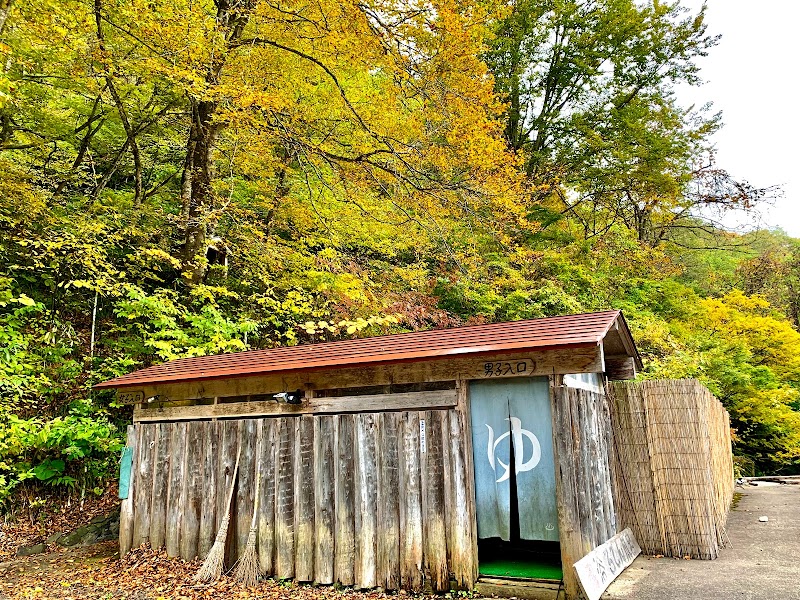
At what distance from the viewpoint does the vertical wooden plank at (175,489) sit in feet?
23.7

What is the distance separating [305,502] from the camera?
650 cm

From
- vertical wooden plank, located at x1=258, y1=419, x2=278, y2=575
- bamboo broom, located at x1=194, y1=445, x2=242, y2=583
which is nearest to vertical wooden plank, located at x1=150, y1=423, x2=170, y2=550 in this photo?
bamboo broom, located at x1=194, y1=445, x2=242, y2=583

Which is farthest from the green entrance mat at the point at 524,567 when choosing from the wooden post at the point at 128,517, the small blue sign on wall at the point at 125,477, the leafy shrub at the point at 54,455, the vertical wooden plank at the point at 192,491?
the leafy shrub at the point at 54,455

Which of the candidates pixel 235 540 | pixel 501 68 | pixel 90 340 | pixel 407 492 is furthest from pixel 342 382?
pixel 501 68

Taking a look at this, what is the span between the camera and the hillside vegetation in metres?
9.82

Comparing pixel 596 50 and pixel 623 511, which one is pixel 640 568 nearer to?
pixel 623 511

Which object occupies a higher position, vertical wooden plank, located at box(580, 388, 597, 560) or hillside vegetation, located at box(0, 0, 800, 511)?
hillside vegetation, located at box(0, 0, 800, 511)

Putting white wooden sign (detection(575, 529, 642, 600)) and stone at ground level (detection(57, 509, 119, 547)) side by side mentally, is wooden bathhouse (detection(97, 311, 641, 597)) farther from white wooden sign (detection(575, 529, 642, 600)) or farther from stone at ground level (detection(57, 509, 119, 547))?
stone at ground level (detection(57, 509, 119, 547))

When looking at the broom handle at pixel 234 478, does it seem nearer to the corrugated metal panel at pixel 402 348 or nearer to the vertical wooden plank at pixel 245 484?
the vertical wooden plank at pixel 245 484

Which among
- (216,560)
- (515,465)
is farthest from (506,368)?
(216,560)

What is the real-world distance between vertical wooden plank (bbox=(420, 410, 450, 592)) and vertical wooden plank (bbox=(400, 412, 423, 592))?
75mm

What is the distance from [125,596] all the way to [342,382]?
331cm

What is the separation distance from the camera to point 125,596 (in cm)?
601

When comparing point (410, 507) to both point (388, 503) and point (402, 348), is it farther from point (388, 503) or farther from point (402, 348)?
point (402, 348)
